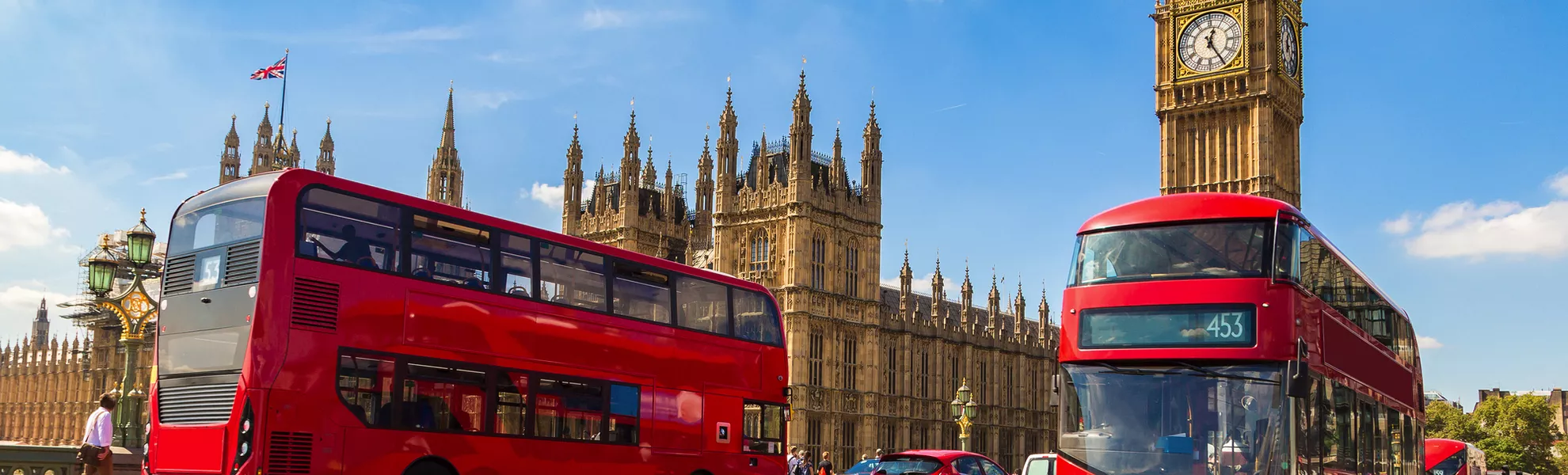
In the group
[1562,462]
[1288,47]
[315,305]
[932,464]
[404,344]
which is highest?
[1288,47]

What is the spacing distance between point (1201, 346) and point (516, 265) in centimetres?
737

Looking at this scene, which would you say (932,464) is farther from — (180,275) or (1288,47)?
(1288,47)

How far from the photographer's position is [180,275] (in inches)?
517

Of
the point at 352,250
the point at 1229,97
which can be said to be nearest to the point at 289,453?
the point at 352,250

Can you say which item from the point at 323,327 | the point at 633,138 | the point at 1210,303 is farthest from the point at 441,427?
the point at 633,138

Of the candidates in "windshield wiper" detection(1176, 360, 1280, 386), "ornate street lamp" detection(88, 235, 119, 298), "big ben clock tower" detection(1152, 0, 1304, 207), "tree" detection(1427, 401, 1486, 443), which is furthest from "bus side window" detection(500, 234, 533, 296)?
"tree" detection(1427, 401, 1486, 443)

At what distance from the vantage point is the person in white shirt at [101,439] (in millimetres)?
14328

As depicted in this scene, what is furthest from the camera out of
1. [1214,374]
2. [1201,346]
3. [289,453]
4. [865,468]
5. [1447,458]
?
[1447,458]

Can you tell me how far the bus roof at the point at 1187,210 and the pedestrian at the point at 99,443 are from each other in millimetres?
11095

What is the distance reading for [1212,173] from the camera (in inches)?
2066

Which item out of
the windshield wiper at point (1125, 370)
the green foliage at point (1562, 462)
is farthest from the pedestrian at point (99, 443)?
the green foliage at point (1562, 462)

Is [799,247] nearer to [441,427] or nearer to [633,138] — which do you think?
[633,138]

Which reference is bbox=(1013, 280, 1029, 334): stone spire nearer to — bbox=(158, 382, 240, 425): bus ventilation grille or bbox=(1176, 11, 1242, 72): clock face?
bbox=(1176, 11, 1242, 72): clock face

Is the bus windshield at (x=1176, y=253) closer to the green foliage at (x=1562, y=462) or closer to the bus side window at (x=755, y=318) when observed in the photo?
the bus side window at (x=755, y=318)
